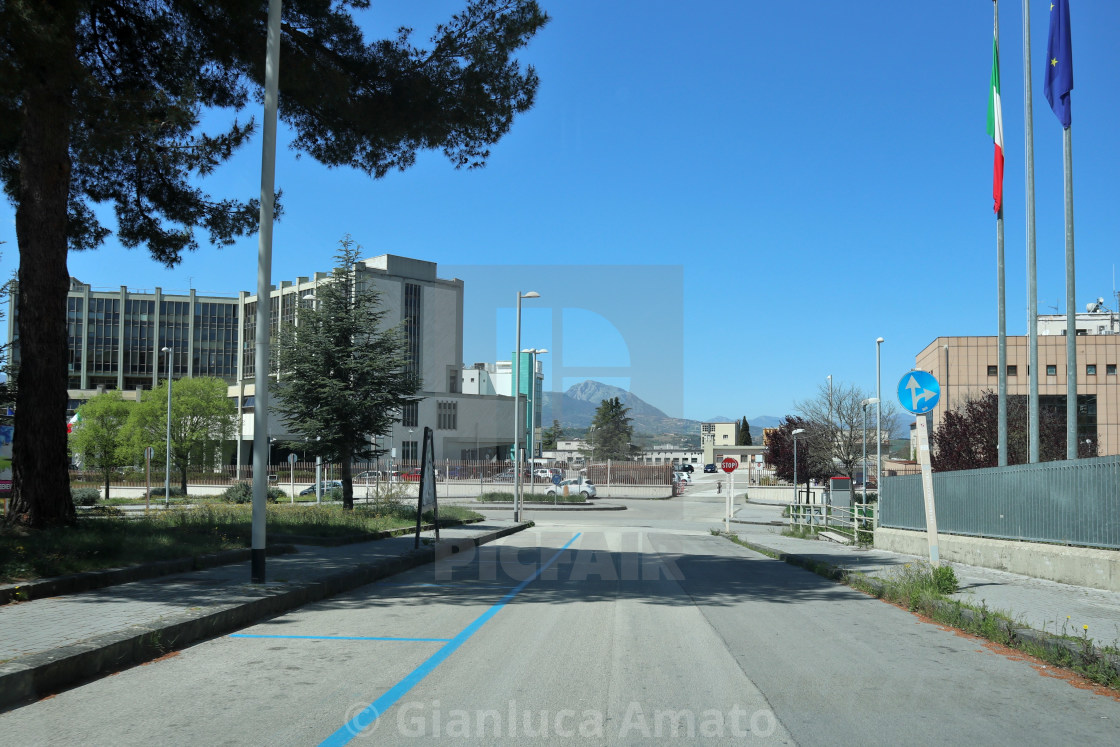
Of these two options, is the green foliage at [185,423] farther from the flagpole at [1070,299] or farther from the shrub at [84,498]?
the flagpole at [1070,299]

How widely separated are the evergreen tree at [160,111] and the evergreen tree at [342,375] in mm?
10900

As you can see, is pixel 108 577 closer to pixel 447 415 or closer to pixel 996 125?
pixel 996 125

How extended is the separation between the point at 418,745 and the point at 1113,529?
10.3 m

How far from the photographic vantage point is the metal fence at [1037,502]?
1130cm

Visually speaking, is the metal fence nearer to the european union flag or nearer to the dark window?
the european union flag

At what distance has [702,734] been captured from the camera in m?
4.91

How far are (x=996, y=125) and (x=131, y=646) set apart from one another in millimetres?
18428

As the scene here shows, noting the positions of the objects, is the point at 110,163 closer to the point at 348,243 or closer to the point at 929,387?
the point at 348,243

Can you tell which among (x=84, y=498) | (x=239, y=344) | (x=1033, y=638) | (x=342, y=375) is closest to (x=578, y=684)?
(x=1033, y=638)

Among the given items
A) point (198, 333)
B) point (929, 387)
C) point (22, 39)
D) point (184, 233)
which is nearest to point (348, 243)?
point (184, 233)

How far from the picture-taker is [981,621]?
27.5 feet

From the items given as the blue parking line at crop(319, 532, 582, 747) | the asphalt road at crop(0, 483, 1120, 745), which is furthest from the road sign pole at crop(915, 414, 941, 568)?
the blue parking line at crop(319, 532, 582, 747)

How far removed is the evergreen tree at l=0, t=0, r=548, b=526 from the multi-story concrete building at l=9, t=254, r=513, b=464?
247 feet

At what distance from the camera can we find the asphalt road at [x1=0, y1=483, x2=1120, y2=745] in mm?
4949
